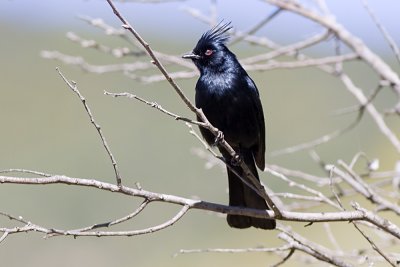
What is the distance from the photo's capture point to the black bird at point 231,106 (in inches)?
188

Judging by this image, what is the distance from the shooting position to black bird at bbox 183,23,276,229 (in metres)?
4.78

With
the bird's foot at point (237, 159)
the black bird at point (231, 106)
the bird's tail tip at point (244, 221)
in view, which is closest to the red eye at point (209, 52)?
the black bird at point (231, 106)

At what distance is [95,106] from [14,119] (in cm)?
329

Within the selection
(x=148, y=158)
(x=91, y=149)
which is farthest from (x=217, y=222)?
(x=91, y=149)

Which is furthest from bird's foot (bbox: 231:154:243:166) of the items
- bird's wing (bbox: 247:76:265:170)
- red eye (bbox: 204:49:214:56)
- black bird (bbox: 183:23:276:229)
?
red eye (bbox: 204:49:214:56)

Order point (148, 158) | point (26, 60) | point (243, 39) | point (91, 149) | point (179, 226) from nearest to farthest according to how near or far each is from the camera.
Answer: point (243, 39) → point (179, 226) → point (148, 158) → point (91, 149) → point (26, 60)

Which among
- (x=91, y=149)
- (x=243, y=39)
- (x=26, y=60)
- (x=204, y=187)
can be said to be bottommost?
(x=26, y=60)

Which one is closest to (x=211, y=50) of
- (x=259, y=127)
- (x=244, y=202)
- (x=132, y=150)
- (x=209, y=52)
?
(x=209, y=52)

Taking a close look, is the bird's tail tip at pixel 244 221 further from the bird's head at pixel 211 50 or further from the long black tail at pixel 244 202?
the bird's head at pixel 211 50

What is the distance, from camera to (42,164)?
2248cm

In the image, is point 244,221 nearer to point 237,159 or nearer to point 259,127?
point 237,159

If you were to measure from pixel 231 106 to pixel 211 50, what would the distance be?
0.49 m

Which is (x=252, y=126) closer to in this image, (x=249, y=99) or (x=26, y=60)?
(x=249, y=99)

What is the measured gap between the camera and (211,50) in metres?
5.21
